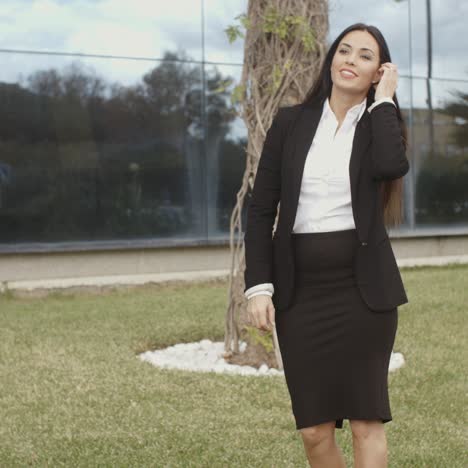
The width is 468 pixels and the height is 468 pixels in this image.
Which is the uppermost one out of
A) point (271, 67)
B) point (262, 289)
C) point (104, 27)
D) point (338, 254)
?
point (104, 27)

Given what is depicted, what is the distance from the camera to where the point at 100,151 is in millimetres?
11852

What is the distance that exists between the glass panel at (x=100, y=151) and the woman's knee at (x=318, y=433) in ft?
28.9

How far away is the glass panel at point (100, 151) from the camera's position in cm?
1141

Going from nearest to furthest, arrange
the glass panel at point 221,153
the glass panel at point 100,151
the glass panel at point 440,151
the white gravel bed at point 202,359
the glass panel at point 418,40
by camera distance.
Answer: the white gravel bed at point 202,359 < the glass panel at point 100,151 < the glass panel at point 221,153 < the glass panel at point 418,40 < the glass panel at point 440,151

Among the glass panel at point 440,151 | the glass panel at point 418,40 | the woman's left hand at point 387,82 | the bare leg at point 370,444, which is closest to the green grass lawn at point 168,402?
the bare leg at point 370,444

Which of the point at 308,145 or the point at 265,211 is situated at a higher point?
the point at 308,145

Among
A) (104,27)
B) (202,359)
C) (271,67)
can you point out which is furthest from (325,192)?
(104,27)

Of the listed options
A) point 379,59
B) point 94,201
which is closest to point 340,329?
point 379,59

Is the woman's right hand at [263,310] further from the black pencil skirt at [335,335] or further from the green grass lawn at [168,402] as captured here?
the green grass lawn at [168,402]

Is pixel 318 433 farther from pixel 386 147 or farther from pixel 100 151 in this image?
pixel 100 151

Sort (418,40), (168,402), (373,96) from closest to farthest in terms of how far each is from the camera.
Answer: (373,96) → (168,402) → (418,40)

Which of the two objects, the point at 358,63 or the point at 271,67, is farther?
the point at 271,67

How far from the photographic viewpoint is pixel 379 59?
306cm

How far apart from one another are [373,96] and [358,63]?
7.0 inches
